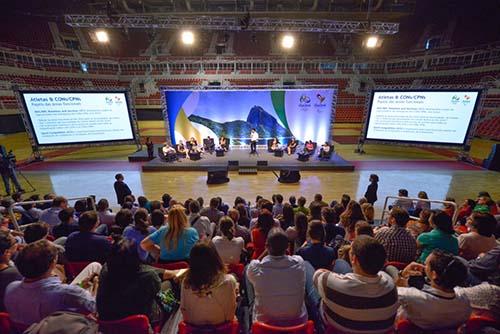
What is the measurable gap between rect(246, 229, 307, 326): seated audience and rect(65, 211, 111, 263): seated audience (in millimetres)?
1935

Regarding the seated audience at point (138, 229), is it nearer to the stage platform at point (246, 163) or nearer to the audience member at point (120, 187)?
the audience member at point (120, 187)

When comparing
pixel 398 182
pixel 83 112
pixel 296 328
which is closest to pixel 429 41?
pixel 398 182

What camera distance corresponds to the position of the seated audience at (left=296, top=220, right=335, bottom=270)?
9.08ft

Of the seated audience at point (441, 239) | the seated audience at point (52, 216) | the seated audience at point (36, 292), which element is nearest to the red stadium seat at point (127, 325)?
the seated audience at point (36, 292)

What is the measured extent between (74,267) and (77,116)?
1193 cm

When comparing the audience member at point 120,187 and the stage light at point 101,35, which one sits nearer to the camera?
the audience member at point 120,187

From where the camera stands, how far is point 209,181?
9.52m

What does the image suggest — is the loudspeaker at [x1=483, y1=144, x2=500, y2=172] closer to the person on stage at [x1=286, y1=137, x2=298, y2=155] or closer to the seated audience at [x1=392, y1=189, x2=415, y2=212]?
the seated audience at [x1=392, y1=189, x2=415, y2=212]

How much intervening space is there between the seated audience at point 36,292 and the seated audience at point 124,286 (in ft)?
0.95

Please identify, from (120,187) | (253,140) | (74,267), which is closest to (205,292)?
(74,267)

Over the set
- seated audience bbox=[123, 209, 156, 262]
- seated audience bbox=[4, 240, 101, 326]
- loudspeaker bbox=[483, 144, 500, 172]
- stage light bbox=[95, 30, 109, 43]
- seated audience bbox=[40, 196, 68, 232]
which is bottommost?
loudspeaker bbox=[483, 144, 500, 172]

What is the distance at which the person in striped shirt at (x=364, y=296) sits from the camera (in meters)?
1.77

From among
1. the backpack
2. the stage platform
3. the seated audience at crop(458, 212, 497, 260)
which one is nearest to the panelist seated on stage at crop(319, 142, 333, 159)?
the stage platform

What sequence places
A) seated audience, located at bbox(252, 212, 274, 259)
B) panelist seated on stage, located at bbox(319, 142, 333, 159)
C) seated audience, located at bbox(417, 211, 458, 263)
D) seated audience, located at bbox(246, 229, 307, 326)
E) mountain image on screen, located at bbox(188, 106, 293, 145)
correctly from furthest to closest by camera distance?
mountain image on screen, located at bbox(188, 106, 293, 145)
panelist seated on stage, located at bbox(319, 142, 333, 159)
seated audience, located at bbox(252, 212, 274, 259)
seated audience, located at bbox(417, 211, 458, 263)
seated audience, located at bbox(246, 229, 307, 326)
